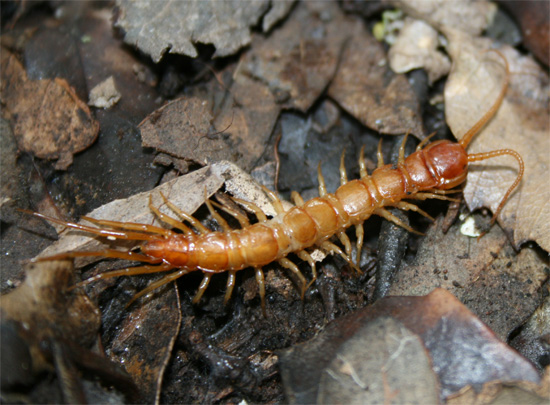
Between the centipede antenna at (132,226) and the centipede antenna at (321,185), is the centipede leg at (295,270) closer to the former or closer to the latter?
the centipede antenna at (321,185)

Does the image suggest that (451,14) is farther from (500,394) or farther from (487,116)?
(500,394)

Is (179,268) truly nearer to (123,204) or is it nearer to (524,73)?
(123,204)

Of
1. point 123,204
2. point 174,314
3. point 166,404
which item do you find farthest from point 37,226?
point 166,404

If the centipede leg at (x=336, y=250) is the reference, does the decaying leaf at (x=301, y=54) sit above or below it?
above

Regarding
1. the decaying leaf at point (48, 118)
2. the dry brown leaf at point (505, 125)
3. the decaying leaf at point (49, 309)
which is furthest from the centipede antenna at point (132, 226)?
the dry brown leaf at point (505, 125)

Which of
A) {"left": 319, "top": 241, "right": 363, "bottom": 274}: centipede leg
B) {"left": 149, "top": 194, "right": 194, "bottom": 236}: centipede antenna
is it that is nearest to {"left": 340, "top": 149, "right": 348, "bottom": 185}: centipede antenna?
{"left": 319, "top": 241, "right": 363, "bottom": 274}: centipede leg

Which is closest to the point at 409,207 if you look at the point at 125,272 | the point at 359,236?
the point at 359,236
